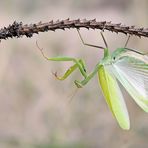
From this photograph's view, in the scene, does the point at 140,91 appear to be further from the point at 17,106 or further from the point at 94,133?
the point at 17,106

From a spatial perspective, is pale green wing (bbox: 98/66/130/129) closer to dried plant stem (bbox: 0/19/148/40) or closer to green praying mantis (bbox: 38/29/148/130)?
green praying mantis (bbox: 38/29/148/130)

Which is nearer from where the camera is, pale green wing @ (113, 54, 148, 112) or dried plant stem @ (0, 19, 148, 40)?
dried plant stem @ (0, 19, 148, 40)

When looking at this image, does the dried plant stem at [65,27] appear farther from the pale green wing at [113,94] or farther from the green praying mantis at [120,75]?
the pale green wing at [113,94]

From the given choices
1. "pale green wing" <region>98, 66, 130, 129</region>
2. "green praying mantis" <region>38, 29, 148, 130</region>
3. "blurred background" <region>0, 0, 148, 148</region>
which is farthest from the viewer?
"blurred background" <region>0, 0, 148, 148</region>

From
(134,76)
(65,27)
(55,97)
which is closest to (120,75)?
(134,76)

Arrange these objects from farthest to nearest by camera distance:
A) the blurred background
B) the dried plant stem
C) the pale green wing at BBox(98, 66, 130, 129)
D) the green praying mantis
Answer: the blurred background < the pale green wing at BBox(98, 66, 130, 129) < the green praying mantis < the dried plant stem

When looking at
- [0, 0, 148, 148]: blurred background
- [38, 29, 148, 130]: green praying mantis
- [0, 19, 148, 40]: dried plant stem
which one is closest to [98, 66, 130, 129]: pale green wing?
[38, 29, 148, 130]: green praying mantis

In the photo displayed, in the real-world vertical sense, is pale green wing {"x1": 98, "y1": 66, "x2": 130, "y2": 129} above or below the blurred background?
below

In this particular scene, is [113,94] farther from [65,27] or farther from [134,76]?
[65,27]

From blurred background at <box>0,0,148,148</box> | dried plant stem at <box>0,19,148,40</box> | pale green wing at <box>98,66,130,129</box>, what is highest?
blurred background at <box>0,0,148,148</box>
